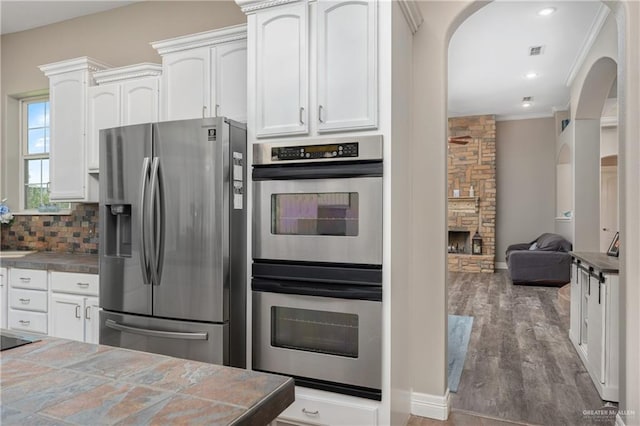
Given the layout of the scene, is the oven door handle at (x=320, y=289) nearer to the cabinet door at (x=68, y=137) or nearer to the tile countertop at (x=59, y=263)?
the tile countertop at (x=59, y=263)

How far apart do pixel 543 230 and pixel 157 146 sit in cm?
822

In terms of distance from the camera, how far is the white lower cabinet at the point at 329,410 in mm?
2172

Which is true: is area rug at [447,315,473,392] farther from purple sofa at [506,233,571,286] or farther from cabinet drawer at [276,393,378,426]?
purple sofa at [506,233,571,286]

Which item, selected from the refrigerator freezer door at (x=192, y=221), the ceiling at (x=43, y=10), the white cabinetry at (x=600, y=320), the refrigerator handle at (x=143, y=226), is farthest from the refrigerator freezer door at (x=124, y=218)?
the white cabinetry at (x=600, y=320)

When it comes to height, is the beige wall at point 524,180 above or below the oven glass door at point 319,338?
above

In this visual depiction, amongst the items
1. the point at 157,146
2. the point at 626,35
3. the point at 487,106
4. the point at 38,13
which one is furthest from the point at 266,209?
the point at 487,106

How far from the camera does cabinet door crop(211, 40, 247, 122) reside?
9.83 feet

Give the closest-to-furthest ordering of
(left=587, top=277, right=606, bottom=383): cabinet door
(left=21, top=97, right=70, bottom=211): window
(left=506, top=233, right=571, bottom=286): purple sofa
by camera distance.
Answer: (left=587, top=277, right=606, bottom=383): cabinet door → (left=21, top=97, right=70, bottom=211): window → (left=506, top=233, right=571, bottom=286): purple sofa

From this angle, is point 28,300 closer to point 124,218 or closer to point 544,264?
point 124,218

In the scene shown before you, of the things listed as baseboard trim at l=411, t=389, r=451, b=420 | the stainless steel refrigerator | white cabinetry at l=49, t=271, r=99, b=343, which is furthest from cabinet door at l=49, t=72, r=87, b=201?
baseboard trim at l=411, t=389, r=451, b=420

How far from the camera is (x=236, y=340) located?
2418mm

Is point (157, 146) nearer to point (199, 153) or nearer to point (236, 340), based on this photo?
point (199, 153)

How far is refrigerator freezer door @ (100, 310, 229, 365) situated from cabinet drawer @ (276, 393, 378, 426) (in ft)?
1.60

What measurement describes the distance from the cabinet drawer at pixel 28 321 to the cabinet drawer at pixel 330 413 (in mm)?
2245
